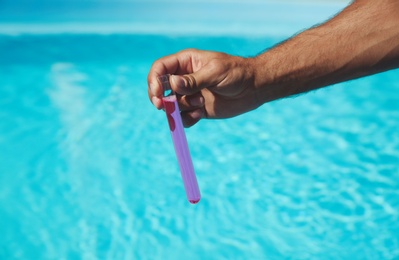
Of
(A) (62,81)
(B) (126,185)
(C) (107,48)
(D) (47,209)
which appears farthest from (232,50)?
(D) (47,209)

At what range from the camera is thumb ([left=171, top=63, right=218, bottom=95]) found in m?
1.64

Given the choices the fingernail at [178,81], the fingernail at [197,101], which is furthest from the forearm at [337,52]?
the fingernail at [178,81]

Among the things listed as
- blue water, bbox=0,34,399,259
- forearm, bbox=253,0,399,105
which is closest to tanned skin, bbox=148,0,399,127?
forearm, bbox=253,0,399,105

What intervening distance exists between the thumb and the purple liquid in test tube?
2cm

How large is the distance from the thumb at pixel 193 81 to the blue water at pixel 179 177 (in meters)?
1.36

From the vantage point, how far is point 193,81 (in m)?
1.71

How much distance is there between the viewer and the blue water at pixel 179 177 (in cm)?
296

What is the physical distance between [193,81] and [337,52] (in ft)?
1.81

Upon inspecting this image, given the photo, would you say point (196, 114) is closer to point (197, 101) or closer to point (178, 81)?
point (197, 101)

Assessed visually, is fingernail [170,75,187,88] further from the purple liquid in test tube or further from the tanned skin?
the tanned skin

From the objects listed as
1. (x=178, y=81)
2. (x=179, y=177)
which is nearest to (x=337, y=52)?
(x=178, y=81)

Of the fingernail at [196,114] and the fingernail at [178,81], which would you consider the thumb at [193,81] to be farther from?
the fingernail at [196,114]

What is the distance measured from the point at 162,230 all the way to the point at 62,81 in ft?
4.96

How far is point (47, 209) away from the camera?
3.13m
